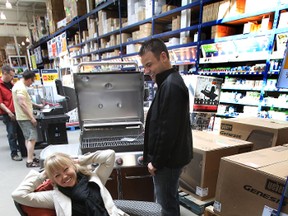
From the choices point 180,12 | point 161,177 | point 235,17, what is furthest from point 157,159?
point 180,12

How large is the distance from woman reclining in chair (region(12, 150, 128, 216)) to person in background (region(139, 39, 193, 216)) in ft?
1.09

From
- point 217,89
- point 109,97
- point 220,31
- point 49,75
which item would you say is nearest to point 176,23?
point 220,31

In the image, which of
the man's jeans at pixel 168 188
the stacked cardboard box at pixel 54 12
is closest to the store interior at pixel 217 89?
the man's jeans at pixel 168 188

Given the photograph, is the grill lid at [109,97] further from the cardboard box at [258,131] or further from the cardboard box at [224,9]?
the cardboard box at [224,9]

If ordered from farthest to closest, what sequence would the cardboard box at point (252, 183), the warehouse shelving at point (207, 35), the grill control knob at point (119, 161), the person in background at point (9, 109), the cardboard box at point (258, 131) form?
the person in background at point (9, 109) → the warehouse shelving at point (207, 35) → the cardboard box at point (258, 131) → the grill control knob at point (119, 161) → the cardboard box at point (252, 183)

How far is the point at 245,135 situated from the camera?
194 centimetres

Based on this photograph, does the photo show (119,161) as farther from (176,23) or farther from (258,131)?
(176,23)

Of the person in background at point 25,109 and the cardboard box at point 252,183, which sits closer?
the cardboard box at point 252,183

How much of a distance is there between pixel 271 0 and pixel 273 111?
1.43 m

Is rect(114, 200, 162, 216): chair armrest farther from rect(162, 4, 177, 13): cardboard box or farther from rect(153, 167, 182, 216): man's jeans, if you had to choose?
rect(162, 4, 177, 13): cardboard box

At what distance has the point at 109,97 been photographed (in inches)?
72.2

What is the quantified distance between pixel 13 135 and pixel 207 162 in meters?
3.56

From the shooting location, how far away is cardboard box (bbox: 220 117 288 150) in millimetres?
1750

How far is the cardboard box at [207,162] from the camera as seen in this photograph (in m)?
A: 1.65
